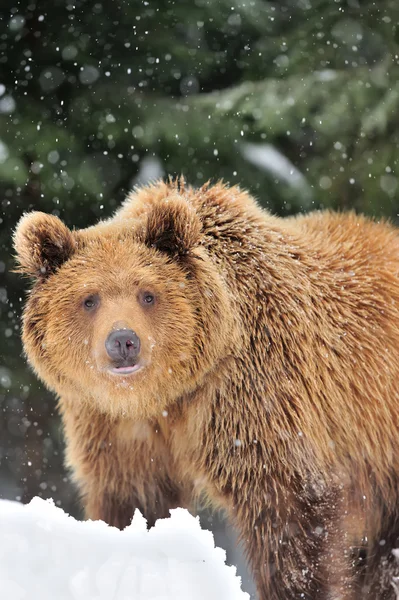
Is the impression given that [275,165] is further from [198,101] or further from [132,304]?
[132,304]

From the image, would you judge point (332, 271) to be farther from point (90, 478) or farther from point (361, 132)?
point (361, 132)

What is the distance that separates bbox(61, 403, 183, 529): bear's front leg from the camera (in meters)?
4.66

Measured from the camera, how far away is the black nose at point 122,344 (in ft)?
13.1

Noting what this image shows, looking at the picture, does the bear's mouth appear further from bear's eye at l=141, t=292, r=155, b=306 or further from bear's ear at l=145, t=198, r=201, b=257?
bear's ear at l=145, t=198, r=201, b=257

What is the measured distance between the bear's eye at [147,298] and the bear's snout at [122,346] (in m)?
0.29

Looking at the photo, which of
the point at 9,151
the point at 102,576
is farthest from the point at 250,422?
the point at 9,151

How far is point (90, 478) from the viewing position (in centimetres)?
486

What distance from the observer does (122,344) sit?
13.0ft

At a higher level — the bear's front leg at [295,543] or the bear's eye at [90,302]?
the bear's eye at [90,302]

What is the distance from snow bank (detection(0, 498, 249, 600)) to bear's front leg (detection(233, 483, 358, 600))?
0.86 m

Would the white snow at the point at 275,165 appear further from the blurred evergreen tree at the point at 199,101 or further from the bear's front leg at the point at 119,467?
the bear's front leg at the point at 119,467

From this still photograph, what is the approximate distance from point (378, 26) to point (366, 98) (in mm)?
800

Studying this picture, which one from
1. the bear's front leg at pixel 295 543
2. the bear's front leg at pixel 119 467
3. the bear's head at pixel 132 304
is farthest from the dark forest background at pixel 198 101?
the bear's front leg at pixel 295 543

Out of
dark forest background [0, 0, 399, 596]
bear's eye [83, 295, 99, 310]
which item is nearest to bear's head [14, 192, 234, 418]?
bear's eye [83, 295, 99, 310]
